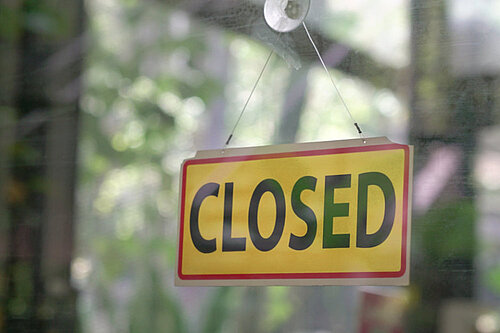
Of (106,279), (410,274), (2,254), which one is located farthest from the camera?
(2,254)

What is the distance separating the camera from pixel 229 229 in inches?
41.1

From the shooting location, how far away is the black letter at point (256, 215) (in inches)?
40.0

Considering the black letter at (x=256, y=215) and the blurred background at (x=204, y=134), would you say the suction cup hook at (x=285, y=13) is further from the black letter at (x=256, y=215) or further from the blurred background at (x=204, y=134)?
the black letter at (x=256, y=215)

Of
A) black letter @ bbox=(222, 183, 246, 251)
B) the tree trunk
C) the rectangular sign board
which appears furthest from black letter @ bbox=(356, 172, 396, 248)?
the tree trunk

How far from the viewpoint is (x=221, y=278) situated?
1051 mm

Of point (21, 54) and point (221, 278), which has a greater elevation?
point (21, 54)

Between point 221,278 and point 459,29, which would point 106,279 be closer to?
point 221,278

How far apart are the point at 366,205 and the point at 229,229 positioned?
0.18m

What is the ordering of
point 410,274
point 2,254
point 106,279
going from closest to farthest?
point 410,274 → point 106,279 → point 2,254

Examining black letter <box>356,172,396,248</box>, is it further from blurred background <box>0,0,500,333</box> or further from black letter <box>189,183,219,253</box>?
black letter <box>189,183,219,253</box>

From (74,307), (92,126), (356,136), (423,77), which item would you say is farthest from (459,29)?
(74,307)

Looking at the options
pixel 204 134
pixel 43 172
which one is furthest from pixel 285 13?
pixel 43 172

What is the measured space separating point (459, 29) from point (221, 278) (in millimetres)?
423

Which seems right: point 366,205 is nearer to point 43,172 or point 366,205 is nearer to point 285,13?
point 285,13
